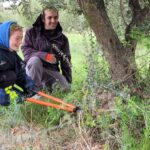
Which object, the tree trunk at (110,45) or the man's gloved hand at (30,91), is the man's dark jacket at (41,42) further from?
the tree trunk at (110,45)

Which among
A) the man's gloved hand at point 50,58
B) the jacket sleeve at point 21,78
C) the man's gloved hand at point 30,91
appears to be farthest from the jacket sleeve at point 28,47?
the man's gloved hand at point 30,91

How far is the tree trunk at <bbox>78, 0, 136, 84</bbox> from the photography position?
3.89 metres

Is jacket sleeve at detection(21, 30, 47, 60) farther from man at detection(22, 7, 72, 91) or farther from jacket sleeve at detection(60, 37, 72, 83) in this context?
jacket sleeve at detection(60, 37, 72, 83)

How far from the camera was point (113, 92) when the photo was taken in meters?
3.69

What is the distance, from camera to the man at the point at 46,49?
5.21m

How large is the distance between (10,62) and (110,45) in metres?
1.17

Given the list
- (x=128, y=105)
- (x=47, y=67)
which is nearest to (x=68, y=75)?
(x=47, y=67)

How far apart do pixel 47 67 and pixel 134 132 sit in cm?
229

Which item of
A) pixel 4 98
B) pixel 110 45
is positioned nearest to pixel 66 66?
pixel 4 98

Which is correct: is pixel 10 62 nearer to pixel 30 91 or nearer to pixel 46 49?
pixel 30 91

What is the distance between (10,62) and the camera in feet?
14.8

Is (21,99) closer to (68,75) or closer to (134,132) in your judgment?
(134,132)

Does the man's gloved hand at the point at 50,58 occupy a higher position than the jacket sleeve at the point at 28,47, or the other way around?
the jacket sleeve at the point at 28,47

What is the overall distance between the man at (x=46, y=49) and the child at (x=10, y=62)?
53cm
